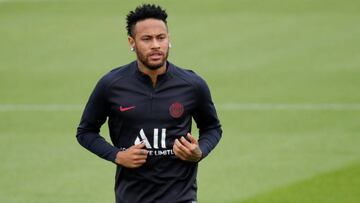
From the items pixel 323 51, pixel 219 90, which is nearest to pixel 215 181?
pixel 219 90

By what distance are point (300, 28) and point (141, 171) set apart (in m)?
15.8

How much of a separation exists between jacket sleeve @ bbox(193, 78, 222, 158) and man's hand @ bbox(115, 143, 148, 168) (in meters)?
0.45

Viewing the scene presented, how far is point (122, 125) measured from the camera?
27.1 feet

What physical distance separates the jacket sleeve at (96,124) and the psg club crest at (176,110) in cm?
47

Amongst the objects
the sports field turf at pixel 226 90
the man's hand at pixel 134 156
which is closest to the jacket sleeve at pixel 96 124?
the man's hand at pixel 134 156

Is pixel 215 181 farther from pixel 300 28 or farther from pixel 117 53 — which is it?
pixel 300 28

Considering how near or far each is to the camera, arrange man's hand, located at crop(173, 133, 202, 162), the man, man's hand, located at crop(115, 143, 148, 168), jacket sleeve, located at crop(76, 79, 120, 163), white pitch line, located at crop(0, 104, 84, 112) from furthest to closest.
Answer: white pitch line, located at crop(0, 104, 84, 112) → jacket sleeve, located at crop(76, 79, 120, 163) → the man → man's hand, located at crop(115, 143, 148, 168) → man's hand, located at crop(173, 133, 202, 162)

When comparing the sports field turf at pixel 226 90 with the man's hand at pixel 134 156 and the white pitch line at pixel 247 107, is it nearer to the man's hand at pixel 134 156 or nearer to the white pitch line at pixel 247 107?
the white pitch line at pixel 247 107

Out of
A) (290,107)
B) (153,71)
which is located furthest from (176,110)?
(290,107)

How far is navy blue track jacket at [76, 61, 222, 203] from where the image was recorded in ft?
26.9

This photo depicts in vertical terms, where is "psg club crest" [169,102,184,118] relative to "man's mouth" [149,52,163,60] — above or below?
below

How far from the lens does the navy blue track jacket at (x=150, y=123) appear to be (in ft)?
26.9

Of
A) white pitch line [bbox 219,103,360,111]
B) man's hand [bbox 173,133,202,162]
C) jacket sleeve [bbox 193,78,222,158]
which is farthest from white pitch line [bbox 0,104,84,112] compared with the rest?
man's hand [bbox 173,133,202,162]

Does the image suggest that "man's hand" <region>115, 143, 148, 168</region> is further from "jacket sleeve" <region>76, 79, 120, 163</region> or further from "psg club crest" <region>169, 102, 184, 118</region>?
"psg club crest" <region>169, 102, 184, 118</region>
